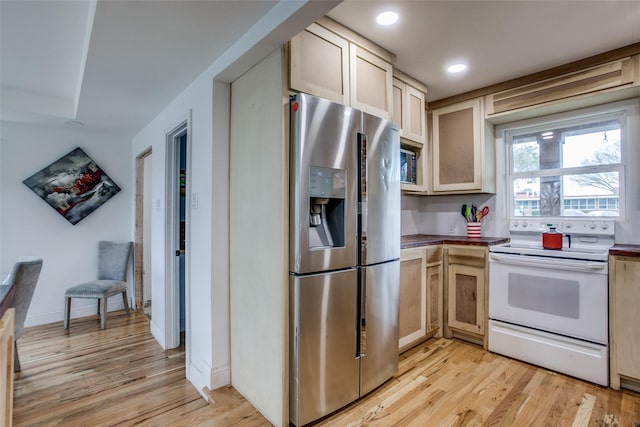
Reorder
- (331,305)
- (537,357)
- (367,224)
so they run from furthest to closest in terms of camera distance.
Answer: (537,357)
(367,224)
(331,305)

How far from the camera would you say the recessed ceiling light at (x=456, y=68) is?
2514 millimetres

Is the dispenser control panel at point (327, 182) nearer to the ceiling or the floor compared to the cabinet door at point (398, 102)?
nearer to the floor

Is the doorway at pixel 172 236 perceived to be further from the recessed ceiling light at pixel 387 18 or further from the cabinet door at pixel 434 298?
the cabinet door at pixel 434 298

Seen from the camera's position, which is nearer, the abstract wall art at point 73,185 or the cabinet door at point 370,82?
the cabinet door at point 370,82

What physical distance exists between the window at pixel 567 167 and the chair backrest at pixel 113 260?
14.1 ft

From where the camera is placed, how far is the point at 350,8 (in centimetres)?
179

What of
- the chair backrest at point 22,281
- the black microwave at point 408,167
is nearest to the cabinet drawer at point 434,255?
the black microwave at point 408,167

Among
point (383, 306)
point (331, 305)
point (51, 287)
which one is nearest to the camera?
point (331, 305)

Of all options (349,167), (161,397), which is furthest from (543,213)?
(161,397)

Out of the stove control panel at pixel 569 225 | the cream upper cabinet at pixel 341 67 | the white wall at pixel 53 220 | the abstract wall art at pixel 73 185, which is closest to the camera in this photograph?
the cream upper cabinet at pixel 341 67

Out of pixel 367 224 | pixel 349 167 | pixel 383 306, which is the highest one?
pixel 349 167

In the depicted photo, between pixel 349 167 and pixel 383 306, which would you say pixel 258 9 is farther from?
pixel 383 306

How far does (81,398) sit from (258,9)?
2582 millimetres

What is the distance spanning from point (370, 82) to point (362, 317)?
60.6 inches
